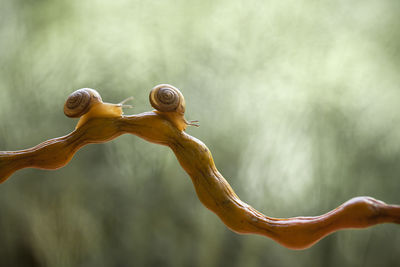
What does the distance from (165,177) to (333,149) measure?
2.75 feet

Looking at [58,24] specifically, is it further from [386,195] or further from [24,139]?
[386,195]

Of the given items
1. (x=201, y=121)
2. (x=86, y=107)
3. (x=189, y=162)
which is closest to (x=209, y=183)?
(x=189, y=162)

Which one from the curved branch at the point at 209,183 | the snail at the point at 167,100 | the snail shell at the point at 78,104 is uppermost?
the snail at the point at 167,100

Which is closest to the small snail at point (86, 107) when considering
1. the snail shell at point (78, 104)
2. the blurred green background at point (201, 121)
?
the snail shell at point (78, 104)

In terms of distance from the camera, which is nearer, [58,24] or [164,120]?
[164,120]

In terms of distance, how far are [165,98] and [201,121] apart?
4.55ft

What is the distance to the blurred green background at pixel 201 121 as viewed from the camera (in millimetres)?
1875

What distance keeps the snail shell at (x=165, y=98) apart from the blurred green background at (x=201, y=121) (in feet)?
4.51

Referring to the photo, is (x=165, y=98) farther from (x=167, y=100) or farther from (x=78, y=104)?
(x=78, y=104)

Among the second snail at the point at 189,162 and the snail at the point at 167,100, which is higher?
the snail at the point at 167,100

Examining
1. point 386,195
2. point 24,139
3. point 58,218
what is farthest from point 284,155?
point 24,139

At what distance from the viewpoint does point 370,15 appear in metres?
1.85

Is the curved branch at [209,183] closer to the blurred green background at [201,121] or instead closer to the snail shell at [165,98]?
the snail shell at [165,98]

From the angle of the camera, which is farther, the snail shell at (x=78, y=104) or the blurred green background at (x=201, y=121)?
the blurred green background at (x=201, y=121)
